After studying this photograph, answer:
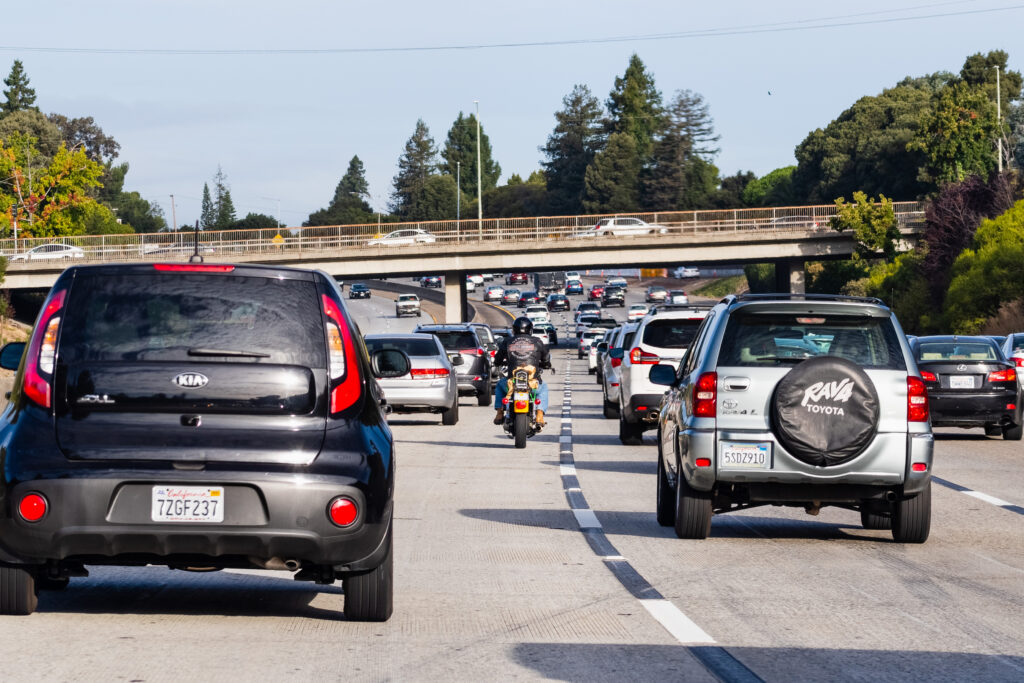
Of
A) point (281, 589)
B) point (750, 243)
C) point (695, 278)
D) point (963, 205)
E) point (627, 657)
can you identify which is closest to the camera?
point (627, 657)

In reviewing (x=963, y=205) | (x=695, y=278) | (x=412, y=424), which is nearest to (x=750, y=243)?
(x=963, y=205)

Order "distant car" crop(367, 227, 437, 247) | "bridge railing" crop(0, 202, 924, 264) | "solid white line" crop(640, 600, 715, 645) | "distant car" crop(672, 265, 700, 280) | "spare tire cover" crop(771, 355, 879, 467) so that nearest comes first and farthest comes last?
"solid white line" crop(640, 600, 715, 645)
"spare tire cover" crop(771, 355, 879, 467)
"bridge railing" crop(0, 202, 924, 264)
"distant car" crop(367, 227, 437, 247)
"distant car" crop(672, 265, 700, 280)

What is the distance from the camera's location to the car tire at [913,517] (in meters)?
11.5

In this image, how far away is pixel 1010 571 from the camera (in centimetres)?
1026

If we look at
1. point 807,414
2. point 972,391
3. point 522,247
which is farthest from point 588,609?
point 522,247

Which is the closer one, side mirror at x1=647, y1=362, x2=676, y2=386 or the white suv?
side mirror at x1=647, y1=362, x2=676, y2=386

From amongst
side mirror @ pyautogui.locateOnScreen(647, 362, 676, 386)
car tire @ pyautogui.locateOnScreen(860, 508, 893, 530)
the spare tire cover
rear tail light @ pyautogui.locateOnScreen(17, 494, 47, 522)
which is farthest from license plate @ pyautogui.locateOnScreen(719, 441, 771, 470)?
rear tail light @ pyautogui.locateOnScreen(17, 494, 47, 522)

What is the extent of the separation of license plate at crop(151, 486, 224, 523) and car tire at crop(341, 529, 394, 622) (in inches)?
33.2

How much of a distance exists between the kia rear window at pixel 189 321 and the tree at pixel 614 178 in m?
166

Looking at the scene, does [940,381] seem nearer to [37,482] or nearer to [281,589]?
[281,589]

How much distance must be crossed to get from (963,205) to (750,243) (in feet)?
36.5

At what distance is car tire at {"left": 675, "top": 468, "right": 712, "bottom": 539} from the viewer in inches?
454

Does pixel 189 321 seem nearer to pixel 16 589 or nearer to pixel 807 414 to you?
pixel 16 589

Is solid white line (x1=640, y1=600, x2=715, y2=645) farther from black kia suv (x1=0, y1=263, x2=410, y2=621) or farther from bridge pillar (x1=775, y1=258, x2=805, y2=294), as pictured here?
bridge pillar (x1=775, y1=258, x2=805, y2=294)
